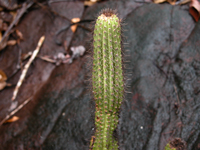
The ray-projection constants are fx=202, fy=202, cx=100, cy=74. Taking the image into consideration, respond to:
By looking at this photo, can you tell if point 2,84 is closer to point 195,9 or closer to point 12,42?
point 12,42

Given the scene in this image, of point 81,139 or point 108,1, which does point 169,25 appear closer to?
point 108,1

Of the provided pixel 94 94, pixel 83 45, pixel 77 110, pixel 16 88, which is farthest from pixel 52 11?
pixel 94 94

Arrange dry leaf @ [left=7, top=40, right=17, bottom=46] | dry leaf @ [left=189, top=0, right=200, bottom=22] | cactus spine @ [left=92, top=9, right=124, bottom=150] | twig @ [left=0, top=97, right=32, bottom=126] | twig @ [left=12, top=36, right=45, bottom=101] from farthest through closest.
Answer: dry leaf @ [left=7, top=40, right=17, bottom=46]
twig @ [left=12, top=36, right=45, bottom=101]
dry leaf @ [left=189, top=0, right=200, bottom=22]
twig @ [left=0, top=97, right=32, bottom=126]
cactus spine @ [left=92, top=9, right=124, bottom=150]

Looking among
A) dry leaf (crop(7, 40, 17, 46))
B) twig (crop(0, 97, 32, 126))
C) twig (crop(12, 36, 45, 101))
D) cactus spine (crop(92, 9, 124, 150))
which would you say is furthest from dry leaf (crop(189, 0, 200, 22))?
dry leaf (crop(7, 40, 17, 46))

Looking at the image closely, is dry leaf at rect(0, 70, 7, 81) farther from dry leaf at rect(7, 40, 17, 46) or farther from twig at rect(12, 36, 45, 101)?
dry leaf at rect(7, 40, 17, 46)

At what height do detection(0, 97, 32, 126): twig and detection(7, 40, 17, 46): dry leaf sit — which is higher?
detection(7, 40, 17, 46): dry leaf

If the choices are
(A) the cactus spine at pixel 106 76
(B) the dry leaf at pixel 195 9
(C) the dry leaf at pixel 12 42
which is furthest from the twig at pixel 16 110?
(B) the dry leaf at pixel 195 9
